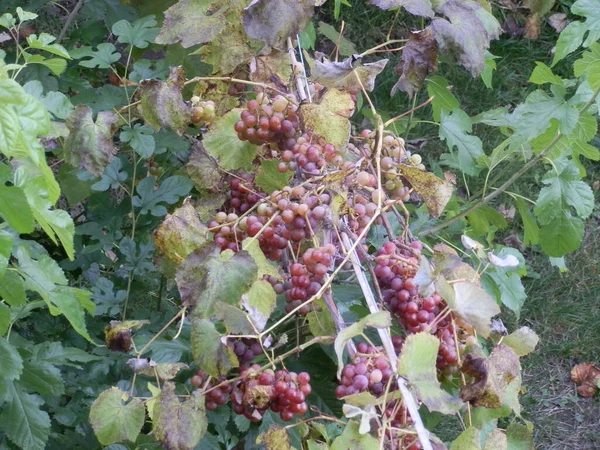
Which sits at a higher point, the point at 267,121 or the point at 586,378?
the point at 267,121

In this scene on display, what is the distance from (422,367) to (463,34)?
1.98 feet

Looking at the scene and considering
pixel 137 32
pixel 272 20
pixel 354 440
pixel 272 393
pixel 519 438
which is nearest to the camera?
pixel 354 440

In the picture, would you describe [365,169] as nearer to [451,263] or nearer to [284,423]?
[451,263]

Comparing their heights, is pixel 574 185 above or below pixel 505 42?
above

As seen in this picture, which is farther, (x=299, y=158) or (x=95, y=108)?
(x=95, y=108)

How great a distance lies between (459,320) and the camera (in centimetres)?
109

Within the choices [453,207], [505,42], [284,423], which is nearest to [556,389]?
[453,207]

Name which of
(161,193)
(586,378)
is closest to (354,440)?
(161,193)

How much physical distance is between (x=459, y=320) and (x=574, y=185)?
722 mm

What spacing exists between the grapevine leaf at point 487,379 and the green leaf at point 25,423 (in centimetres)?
71

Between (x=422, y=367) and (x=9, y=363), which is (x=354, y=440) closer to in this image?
(x=422, y=367)

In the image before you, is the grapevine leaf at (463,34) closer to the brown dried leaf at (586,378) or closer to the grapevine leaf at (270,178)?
the grapevine leaf at (270,178)

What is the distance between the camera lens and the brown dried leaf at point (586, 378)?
9.27 ft

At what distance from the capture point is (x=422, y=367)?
3.08 ft
